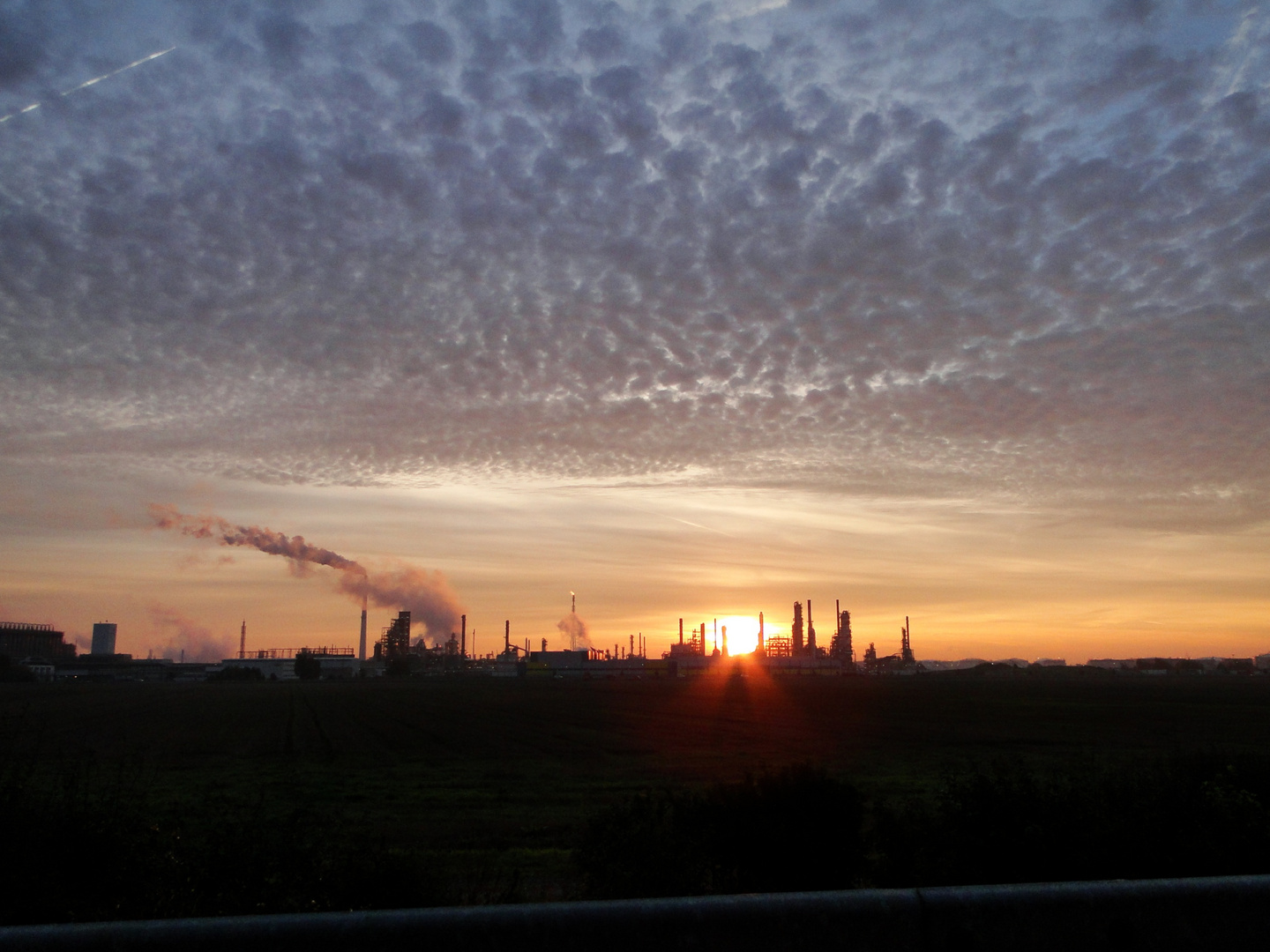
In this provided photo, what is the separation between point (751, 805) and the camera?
1262 centimetres

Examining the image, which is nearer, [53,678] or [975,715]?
[975,715]

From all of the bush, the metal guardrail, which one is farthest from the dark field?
the metal guardrail

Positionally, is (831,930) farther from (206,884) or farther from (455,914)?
(206,884)

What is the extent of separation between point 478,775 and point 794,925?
3252 cm

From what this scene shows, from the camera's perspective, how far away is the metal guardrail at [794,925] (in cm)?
271

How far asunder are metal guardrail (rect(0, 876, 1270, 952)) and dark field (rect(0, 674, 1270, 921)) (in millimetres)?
3911

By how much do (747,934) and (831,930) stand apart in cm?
28

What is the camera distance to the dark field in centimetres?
771

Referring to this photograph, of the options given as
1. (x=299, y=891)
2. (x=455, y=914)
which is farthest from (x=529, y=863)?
(x=455, y=914)

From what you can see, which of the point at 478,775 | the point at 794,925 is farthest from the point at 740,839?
the point at 478,775

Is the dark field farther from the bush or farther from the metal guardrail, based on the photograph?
the metal guardrail

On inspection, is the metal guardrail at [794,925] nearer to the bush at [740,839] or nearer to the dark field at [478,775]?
the dark field at [478,775]

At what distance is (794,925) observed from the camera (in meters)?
2.92

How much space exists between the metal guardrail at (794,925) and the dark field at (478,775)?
391 centimetres
